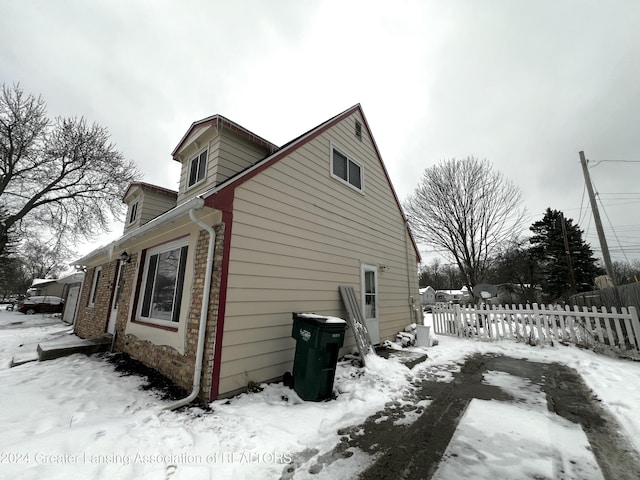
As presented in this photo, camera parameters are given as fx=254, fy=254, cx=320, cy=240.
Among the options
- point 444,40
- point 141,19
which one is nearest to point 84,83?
point 141,19

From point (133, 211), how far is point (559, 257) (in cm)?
3450

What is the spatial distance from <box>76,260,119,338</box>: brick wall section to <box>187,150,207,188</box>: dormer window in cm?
424

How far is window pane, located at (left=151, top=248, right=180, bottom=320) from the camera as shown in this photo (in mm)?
5214

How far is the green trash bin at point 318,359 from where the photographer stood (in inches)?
151

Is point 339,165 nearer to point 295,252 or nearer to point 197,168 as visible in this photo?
point 295,252

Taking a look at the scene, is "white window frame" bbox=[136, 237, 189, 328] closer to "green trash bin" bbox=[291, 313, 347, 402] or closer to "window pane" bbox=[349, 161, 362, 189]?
"green trash bin" bbox=[291, 313, 347, 402]

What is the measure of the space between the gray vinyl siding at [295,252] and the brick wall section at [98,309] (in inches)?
261

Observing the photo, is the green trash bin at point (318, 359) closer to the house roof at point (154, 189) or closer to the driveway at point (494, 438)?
the driveway at point (494, 438)

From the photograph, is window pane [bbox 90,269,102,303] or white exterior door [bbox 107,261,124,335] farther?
window pane [bbox 90,269,102,303]

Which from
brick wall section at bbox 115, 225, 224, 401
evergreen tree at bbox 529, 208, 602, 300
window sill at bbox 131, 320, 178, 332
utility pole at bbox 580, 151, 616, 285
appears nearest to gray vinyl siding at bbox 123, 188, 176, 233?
window sill at bbox 131, 320, 178, 332

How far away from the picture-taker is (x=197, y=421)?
3.13m

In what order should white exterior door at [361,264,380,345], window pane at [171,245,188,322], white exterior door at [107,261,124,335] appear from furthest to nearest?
1. white exterior door at [107,261,124,335]
2. white exterior door at [361,264,380,345]
3. window pane at [171,245,188,322]

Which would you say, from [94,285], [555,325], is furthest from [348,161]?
[94,285]

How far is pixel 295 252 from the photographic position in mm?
5316
